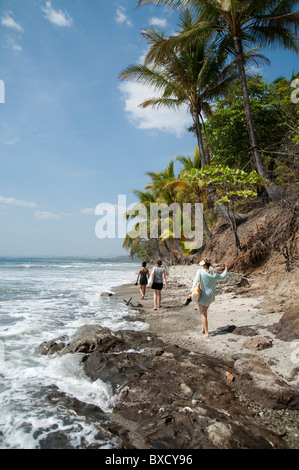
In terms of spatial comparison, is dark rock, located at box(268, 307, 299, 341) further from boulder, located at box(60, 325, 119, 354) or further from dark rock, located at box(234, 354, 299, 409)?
boulder, located at box(60, 325, 119, 354)

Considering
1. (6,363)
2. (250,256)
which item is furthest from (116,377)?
(250,256)

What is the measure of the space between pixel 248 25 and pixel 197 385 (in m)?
14.5

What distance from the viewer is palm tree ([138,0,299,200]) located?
11.0 metres

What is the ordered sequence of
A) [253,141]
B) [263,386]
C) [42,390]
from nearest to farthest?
[263,386], [42,390], [253,141]

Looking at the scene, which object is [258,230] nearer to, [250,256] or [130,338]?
[250,256]

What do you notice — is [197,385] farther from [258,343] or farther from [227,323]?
[227,323]

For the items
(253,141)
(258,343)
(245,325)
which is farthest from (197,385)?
(253,141)

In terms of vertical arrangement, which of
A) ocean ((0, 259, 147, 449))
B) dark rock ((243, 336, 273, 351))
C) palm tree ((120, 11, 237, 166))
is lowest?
ocean ((0, 259, 147, 449))

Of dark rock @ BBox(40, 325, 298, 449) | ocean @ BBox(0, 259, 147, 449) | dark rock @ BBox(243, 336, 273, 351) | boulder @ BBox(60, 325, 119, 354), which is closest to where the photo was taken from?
dark rock @ BBox(40, 325, 298, 449)

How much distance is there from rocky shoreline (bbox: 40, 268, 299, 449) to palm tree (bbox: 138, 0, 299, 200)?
788 cm

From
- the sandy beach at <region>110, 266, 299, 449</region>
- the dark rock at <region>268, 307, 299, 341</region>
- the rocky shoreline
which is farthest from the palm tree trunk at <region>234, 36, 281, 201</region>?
the dark rock at <region>268, 307, 299, 341</region>

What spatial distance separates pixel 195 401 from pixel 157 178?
77.2 ft

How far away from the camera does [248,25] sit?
11.7 meters

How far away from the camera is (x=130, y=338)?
5.38m
